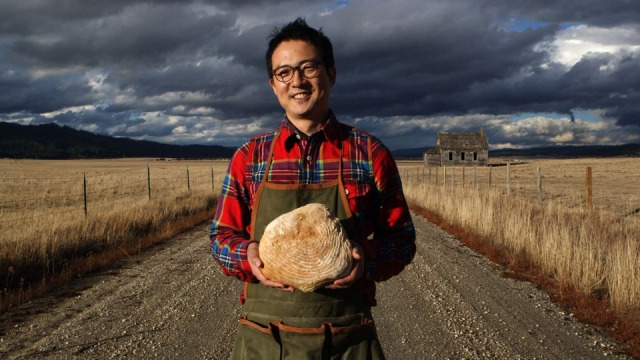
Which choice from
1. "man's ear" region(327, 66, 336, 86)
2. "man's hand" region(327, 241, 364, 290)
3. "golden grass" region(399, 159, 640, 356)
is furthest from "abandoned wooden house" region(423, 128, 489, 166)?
"man's hand" region(327, 241, 364, 290)

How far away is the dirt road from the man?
3.14 metres

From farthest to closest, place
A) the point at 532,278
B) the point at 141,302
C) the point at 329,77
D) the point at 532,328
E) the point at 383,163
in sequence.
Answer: the point at 532,278, the point at 141,302, the point at 532,328, the point at 329,77, the point at 383,163

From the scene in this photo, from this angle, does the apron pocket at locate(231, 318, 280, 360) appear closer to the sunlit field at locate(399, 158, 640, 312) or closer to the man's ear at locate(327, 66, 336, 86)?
the man's ear at locate(327, 66, 336, 86)

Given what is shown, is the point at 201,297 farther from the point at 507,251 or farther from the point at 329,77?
the point at 507,251

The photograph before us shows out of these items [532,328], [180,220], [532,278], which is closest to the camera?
[532,328]

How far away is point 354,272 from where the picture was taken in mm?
1912

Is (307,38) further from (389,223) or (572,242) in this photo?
(572,242)

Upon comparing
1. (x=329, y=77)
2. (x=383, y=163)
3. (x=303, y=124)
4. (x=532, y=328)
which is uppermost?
(x=329, y=77)

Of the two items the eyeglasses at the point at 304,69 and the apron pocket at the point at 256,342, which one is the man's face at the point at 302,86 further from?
the apron pocket at the point at 256,342

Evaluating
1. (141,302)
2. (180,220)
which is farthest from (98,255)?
(180,220)

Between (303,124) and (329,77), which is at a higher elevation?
(329,77)

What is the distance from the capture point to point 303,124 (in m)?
2.25

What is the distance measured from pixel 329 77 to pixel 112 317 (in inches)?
201

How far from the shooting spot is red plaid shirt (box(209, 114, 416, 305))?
2115 millimetres
